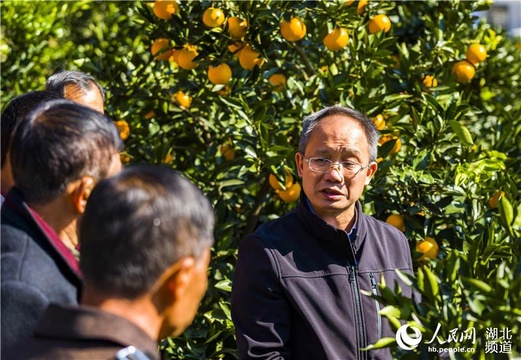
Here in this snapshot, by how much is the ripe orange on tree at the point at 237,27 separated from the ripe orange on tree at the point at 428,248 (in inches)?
43.6

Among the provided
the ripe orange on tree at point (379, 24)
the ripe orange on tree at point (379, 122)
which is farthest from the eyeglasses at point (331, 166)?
the ripe orange on tree at point (379, 24)

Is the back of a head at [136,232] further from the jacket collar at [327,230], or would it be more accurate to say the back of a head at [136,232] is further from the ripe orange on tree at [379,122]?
the ripe orange on tree at [379,122]

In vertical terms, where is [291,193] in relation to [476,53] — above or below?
below

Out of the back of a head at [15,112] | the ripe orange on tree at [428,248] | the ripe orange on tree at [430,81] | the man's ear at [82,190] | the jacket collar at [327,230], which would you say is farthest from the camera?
the ripe orange on tree at [430,81]

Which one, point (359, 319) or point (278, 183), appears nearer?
point (359, 319)

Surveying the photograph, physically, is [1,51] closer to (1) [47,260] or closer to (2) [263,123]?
(2) [263,123]

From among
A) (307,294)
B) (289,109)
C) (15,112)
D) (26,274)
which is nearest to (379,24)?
(289,109)

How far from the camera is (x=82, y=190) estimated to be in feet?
6.05

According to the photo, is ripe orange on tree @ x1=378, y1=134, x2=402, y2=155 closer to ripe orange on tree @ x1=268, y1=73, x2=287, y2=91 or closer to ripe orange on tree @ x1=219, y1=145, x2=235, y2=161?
ripe orange on tree @ x1=268, y1=73, x2=287, y2=91

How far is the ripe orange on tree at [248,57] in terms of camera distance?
3.43 metres

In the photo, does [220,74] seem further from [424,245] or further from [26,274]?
[26,274]

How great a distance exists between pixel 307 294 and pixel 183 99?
1612mm

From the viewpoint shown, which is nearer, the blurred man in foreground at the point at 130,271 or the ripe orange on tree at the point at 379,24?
the blurred man in foreground at the point at 130,271

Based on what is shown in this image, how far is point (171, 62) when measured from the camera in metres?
3.89
